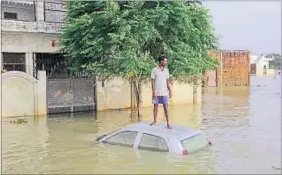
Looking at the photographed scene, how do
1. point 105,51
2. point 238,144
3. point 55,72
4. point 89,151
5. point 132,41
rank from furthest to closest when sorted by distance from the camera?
point 55,72, point 105,51, point 132,41, point 238,144, point 89,151

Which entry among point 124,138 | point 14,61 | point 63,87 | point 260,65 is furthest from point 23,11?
point 260,65

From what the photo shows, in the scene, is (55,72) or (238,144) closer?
(238,144)

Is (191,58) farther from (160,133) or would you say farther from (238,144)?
(160,133)

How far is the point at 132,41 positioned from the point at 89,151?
641 centimetres

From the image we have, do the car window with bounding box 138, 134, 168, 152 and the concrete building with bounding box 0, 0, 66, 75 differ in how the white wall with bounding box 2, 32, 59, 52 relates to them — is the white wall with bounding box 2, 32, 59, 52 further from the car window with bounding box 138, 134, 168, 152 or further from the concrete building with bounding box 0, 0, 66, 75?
the car window with bounding box 138, 134, 168, 152

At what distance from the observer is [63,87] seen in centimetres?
2128

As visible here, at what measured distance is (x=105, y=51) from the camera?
58.2 ft

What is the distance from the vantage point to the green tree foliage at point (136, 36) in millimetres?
16812

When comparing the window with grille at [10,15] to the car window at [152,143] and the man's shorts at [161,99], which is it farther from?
the car window at [152,143]

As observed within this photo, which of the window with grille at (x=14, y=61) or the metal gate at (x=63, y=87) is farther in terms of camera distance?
the window with grille at (x=14, y=61)

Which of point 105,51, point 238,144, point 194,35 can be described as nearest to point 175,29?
point 194,35

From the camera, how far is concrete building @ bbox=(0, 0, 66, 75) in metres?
21.0

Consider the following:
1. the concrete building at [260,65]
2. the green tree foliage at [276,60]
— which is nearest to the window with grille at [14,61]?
the green tree foliage at [276,60]

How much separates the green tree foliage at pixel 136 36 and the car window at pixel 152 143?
258 inches
